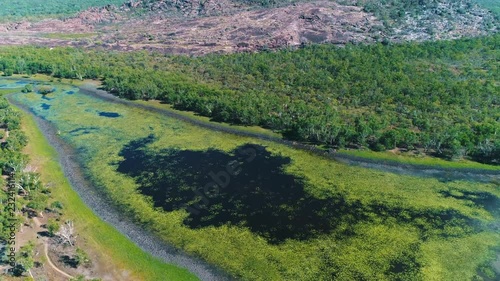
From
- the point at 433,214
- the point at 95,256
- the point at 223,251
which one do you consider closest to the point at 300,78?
the point at 433,214

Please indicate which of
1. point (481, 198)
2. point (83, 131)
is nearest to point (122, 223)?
point (83, 131)

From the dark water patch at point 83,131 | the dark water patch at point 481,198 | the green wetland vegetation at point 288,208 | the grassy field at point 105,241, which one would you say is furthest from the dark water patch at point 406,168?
the grassy field at point 105,241

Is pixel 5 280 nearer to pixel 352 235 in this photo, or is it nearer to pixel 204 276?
pixel 204 276

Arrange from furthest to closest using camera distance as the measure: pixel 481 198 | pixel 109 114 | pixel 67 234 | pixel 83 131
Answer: pixel 109 114 → pixel 83 131 → pixel 481 198 → pixel 67 234

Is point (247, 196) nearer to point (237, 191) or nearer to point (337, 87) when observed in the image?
point (237, 191)

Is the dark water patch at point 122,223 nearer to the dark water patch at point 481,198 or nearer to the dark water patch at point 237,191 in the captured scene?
the dark water patch at point 237,191
